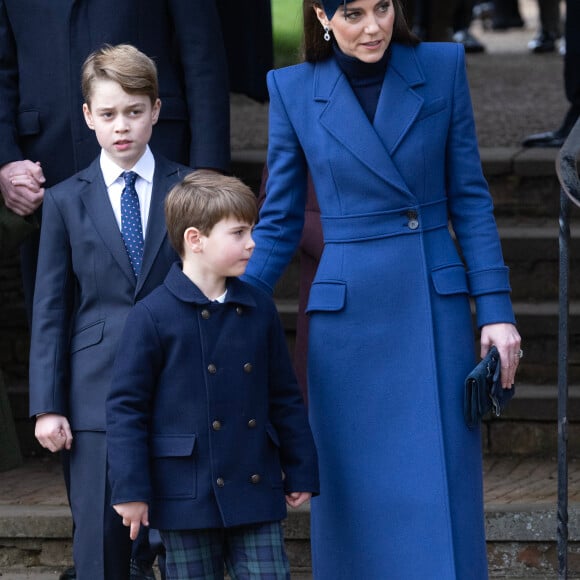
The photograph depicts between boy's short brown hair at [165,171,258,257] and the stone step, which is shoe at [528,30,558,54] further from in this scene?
boy's short brown hair at [165,171,258,257]

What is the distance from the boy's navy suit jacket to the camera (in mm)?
3682

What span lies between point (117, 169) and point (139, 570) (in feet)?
3.69

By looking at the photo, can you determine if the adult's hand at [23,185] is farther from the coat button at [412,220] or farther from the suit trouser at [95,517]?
the coat button at [412,220]

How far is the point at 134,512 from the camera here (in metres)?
3.30

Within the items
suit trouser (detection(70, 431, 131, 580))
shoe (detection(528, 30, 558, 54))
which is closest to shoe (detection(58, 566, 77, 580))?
suit trouser (detection(70, 431, 131, 580))

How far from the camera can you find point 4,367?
570cm

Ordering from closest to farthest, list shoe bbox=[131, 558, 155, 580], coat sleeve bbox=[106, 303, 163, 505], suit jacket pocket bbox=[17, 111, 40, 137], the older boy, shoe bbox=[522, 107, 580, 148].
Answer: coat sleeve bbox=[106, 303, 163, 505] → the older boy → shoe bbox=[131, 558, 155, 580] → suit jacket pocket bbox=[17, 111, 40, 137] → shoe bbox=[522, 107, 580, 148]

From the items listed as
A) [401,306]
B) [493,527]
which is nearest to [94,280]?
[401,306]

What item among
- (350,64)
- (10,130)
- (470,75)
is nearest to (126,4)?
(10,130)

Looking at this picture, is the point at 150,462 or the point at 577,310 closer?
the point at 150,462

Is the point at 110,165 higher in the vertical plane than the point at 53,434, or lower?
higher

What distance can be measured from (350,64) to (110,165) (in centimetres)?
65

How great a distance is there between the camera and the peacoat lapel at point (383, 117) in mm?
3469

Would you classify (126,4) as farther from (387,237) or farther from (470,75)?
(470,75)
